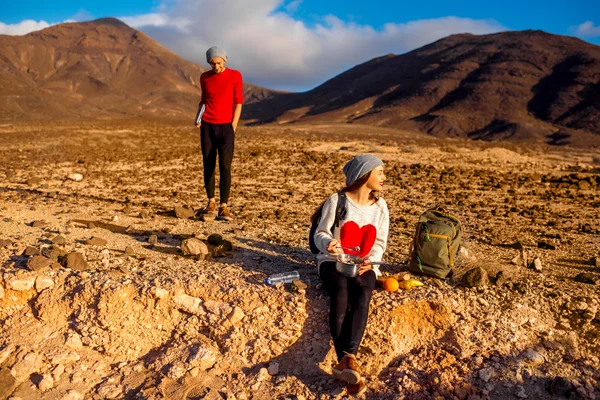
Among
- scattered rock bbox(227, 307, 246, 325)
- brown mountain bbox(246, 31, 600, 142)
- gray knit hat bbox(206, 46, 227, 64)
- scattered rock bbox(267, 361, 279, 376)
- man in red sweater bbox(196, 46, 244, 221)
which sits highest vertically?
brown mountain bbox(246, 31, 600, 142)

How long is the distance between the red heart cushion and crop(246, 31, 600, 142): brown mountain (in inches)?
2066

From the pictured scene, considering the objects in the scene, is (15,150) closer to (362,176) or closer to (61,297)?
(61,297)

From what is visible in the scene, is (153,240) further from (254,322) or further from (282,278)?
(254,322)

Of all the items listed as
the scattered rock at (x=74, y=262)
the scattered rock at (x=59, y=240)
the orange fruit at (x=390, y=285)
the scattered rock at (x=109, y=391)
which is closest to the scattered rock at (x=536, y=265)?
the orange fruit at (x=390, y=285)

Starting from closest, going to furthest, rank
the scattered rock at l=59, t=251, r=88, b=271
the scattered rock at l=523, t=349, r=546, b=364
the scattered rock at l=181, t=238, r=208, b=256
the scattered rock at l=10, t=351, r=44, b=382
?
1. the scattered rock at l=523, t=349, r=546, b=364
2. the scattered rock at l=10, t=351, r=44, b=382
3. the scattered rock at l=59, t=251, r=88, b=271
4. the scattered rock at l=181, t=238, r=208, b=256

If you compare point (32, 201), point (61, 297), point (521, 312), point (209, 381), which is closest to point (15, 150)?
point (32, 201)

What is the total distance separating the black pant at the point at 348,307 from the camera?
3234 millimetres

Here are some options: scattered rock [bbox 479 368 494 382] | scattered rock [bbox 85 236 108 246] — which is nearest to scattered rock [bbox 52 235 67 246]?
scattered rock [bbox 85 236 108 246]

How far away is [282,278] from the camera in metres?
3.87

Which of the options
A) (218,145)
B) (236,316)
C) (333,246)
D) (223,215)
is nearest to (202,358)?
(236,316)

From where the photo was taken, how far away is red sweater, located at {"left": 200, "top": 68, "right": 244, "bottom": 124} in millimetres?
5707

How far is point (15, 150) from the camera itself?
51.0ft

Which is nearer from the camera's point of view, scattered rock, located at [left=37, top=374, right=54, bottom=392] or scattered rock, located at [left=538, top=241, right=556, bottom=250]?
scattered rock, located at [left=37, top=374, right=54, bottom=392]

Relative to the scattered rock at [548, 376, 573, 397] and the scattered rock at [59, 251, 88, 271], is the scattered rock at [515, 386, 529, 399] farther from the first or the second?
the scattered rock at [59, 251, 88, 271]
